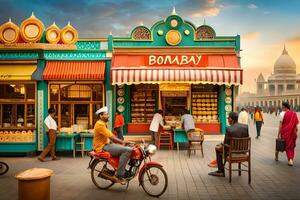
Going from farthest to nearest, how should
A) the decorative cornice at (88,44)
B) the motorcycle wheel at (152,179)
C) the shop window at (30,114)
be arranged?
the decorative cornice at (88,44), the shop window at (30,114), the motorcycle wheel at (152,179)

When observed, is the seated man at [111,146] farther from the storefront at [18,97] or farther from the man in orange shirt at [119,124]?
the man in orange shirt at [119,124]

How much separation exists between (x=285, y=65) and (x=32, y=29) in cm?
10873

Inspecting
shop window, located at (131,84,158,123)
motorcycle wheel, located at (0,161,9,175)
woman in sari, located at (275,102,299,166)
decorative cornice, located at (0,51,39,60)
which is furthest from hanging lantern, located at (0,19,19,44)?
woman in sari, located at (275,102,299,166)

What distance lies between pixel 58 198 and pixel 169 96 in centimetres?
993

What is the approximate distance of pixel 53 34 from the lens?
47.6ft

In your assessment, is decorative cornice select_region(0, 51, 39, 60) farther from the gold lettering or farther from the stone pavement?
the gold lettering

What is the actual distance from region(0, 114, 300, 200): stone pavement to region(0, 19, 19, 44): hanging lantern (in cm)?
505

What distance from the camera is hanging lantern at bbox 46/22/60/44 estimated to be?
14.4 meters

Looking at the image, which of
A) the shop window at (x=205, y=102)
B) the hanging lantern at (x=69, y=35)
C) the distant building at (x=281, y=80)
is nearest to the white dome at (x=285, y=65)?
the distant building at (x=281, y=80)

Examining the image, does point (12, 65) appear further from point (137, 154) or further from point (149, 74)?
point (137, 154)

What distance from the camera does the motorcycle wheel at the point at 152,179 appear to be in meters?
7.36

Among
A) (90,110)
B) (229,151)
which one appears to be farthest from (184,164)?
(90,110)

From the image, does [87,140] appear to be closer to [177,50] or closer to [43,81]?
[43,81]

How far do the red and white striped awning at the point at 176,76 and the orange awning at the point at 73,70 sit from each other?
2.28 ft
